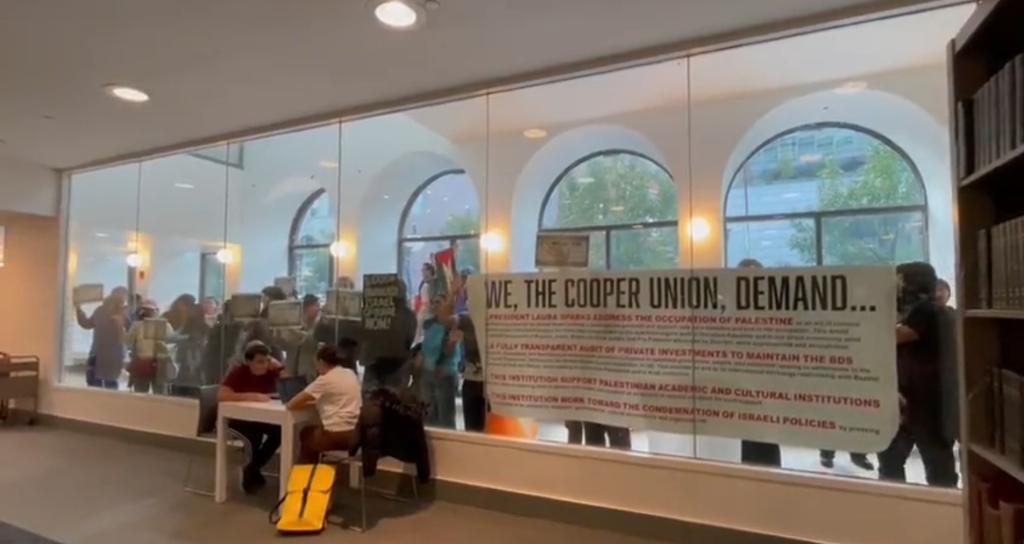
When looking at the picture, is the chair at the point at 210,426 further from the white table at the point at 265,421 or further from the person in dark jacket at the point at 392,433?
the person in dark jacket at the point at 392,433

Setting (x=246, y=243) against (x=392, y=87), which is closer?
(x=392, y=87)

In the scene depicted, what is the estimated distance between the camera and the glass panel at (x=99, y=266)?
6.57 meters

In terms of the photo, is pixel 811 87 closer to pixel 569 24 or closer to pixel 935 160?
pixel 935 160

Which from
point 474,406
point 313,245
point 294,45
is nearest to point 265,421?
point 474,406

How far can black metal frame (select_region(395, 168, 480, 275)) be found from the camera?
19.0 feet

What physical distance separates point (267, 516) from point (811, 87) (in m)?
4.67

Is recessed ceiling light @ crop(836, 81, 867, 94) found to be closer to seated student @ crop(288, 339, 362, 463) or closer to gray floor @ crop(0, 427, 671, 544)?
gray floor @ crop(0, 427, 671, 544)

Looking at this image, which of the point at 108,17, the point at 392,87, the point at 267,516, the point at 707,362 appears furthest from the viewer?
the point at 392,87

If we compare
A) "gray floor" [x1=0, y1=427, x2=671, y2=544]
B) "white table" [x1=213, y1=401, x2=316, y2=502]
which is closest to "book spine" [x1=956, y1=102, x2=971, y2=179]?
"gray floor" [x1=0, y1=427, x2=671, y2=544]

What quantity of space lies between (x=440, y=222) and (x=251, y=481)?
3030 mm

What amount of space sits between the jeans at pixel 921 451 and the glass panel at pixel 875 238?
88cm

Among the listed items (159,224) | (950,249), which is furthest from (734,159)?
(159,224)

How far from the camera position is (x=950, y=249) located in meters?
3.46

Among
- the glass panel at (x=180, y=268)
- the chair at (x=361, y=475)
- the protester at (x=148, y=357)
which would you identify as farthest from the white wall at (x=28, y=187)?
the chair at (x=361, y=475)
